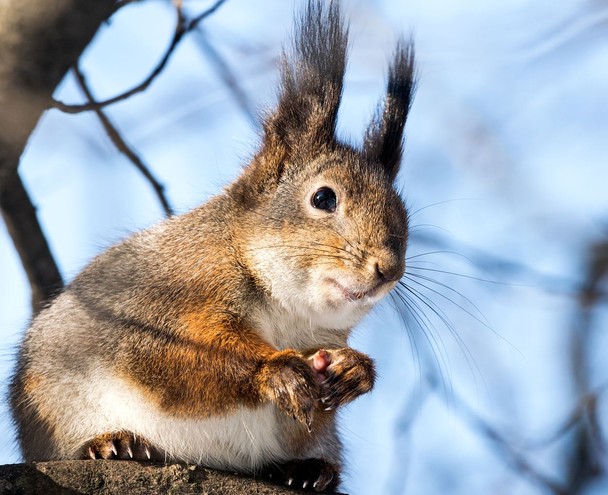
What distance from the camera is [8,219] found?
323cm

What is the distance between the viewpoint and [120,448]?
2561 mm

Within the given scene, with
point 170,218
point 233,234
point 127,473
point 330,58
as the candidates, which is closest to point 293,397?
point 127,473

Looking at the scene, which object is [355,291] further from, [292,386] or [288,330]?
[292,386]

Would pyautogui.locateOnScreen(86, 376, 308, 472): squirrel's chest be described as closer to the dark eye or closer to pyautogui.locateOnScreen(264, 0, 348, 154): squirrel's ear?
the dark eye

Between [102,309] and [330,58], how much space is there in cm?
110

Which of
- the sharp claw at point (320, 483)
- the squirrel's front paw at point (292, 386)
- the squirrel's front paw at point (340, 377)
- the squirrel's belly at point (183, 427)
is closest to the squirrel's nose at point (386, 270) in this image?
the squirrel's front paw at point (340, 377)

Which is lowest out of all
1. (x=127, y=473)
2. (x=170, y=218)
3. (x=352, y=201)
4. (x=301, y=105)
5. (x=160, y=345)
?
(x=127, y=473)

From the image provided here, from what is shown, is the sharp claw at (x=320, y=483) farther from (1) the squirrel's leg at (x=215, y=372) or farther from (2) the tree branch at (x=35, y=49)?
(2) the tree branch at (x=35, y=49)

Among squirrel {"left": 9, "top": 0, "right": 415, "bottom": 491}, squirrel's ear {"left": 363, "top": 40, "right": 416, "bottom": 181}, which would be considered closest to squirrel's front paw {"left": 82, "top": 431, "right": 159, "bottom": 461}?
squirrel {"left": 9, "top": 0, "right": 415, "bottom": 491}

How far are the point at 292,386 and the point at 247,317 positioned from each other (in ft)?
1.24

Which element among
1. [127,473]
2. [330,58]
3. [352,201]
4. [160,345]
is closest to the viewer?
[127,473]

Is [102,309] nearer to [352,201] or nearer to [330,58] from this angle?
[352,201]

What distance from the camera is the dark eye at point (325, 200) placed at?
2.88 m

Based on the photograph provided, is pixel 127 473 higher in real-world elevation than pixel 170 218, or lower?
lower
